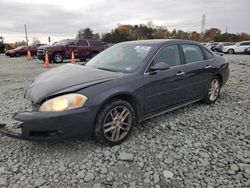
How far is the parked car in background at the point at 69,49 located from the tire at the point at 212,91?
12061 mm

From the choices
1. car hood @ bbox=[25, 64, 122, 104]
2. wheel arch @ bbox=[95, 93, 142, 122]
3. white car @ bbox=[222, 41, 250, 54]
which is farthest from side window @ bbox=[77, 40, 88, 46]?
white car @ bbox=[222, 41, 250, 54]

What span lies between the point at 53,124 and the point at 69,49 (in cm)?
1364

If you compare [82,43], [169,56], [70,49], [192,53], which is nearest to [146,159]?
[169,56]

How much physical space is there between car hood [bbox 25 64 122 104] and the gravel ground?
235 mm

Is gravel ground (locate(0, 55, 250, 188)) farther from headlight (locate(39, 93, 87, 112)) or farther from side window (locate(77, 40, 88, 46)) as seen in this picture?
side window (locate(77, 40, 88, 46))

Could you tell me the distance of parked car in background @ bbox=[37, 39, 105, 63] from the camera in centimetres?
1537

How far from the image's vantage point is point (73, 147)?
10.7 feet

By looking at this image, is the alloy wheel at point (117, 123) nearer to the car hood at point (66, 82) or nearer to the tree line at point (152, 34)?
the car hood at point (66, 82)

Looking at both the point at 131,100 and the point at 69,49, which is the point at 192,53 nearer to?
the point at 131,100

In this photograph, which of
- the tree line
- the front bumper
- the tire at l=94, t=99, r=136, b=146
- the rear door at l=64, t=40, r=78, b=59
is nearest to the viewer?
the front bumper

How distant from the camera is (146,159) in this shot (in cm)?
302

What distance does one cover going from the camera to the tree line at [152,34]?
196 feet

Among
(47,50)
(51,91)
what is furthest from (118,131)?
(47,50)

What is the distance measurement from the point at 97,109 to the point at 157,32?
7512cm
